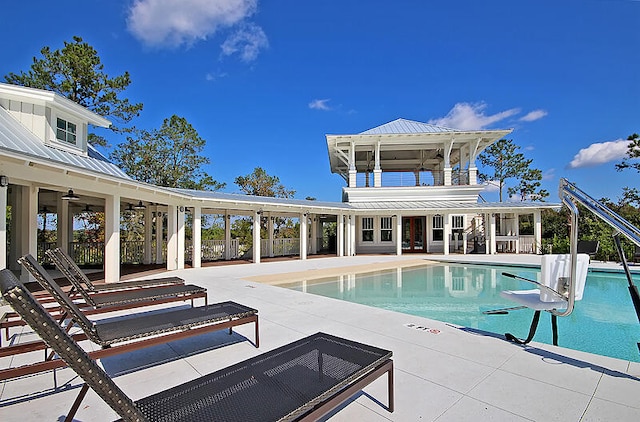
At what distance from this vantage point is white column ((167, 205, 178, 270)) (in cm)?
1144

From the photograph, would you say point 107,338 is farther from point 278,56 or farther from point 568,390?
point 278,56

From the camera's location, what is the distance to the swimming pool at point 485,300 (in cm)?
512

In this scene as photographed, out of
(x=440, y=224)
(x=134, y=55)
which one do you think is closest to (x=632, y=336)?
(x=440, y=224)

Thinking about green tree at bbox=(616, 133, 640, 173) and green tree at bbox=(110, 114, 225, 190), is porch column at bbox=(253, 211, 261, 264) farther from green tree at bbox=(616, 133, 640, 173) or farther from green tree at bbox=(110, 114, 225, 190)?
green tree at bbox=(616, 133, 640, 173)

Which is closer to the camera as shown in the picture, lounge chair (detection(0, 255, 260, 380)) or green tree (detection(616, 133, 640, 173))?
lounge chair (detection(0, 255, 260, 380))

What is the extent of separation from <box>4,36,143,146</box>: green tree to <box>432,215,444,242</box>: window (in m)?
21.0

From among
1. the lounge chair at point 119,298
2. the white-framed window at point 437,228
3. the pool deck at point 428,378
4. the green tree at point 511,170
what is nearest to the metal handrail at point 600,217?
the pool deck at point 428,378

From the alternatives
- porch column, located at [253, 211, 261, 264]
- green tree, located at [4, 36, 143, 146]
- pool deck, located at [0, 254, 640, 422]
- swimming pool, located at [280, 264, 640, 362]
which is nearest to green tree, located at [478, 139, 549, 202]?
swimming pool, located at [280, 264, 640, 362]

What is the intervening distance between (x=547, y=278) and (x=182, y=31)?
19.5 meters

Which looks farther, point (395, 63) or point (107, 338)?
point (395, 63)

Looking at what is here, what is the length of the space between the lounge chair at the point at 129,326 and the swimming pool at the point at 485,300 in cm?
429

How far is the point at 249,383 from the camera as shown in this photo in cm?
209

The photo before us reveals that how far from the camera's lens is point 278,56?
19312mm

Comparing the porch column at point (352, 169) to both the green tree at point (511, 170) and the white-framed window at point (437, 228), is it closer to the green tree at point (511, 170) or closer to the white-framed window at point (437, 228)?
the white-framed window at point (437, 228)
